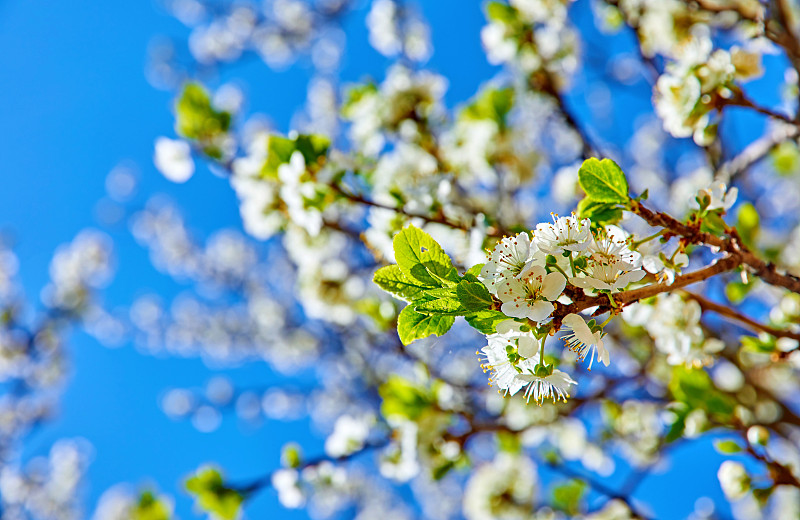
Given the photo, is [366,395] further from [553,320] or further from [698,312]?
Result: [553,320]

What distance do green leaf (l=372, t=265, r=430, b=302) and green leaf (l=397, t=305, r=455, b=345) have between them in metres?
0.04

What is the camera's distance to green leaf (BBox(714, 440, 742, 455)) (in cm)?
A: 130

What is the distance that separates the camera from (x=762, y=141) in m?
1.69

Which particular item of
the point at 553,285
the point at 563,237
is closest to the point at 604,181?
the point at 563,237

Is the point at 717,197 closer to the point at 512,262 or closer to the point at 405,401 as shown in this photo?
the point at 512,262

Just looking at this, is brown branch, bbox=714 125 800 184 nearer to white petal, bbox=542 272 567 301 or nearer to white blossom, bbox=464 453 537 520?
white petal, bbox=542 272 567 301

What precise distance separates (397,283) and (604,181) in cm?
40

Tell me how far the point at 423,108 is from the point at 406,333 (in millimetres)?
1501

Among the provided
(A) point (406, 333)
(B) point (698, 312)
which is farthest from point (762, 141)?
(A) point (406, 333)

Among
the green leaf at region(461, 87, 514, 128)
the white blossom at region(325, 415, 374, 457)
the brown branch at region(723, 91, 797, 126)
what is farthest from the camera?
the green leaf at region(461, 87, 514, 128)

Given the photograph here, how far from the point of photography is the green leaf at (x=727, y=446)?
1296mm

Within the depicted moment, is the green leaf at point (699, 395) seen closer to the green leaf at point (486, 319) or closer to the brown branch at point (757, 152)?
the brown branch at point (757, 152)

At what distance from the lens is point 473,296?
0.75 m

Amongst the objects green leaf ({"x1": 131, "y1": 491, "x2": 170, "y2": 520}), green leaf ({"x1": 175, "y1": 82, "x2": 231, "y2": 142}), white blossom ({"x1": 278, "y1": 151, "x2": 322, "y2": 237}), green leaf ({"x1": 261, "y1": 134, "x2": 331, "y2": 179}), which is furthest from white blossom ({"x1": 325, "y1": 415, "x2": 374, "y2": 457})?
green leaf ({"x1": 175, "y1": 82, "x2": 231, "y2": 142})
